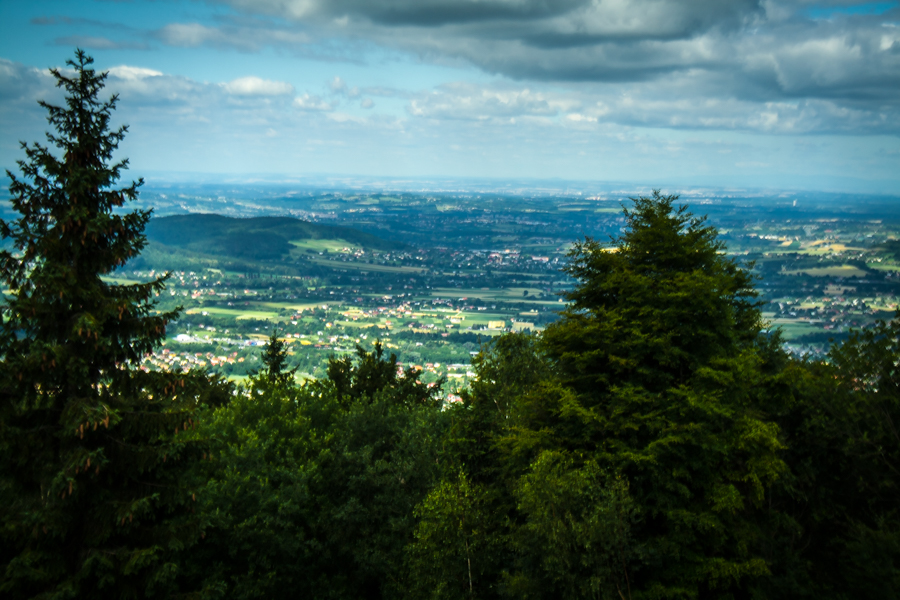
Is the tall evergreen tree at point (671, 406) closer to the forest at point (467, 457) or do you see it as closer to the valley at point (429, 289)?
the forest at point (467, 457)

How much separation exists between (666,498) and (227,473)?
462 inches

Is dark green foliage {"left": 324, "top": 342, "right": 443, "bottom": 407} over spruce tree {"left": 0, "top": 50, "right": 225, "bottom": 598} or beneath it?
beneath

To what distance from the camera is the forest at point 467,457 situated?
34.8 feet

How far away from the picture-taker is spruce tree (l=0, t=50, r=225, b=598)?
10289 mm

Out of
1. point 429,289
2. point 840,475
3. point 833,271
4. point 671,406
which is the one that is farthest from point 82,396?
point 429,289

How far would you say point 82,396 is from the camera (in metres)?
11.0

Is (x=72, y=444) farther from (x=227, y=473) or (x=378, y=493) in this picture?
(x=378, y=493)

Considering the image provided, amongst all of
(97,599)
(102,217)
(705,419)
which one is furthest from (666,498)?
(102,217)

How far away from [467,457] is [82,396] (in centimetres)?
1302

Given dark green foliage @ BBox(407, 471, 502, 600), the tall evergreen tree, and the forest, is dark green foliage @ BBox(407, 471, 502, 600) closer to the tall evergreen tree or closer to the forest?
the forest

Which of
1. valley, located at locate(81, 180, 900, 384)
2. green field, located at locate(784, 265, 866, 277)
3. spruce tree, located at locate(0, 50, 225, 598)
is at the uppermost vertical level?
spruce tree, located at locate(0, 50, 225, 598)

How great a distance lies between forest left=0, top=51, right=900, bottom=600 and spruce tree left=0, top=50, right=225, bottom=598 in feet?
0.15

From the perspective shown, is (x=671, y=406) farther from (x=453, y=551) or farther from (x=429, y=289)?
(x=429, y=289)

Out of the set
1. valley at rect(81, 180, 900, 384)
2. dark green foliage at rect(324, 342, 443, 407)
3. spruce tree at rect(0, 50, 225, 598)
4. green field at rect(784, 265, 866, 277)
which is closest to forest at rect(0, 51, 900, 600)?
spruce tree at rect(0, 50, 225, 598)
